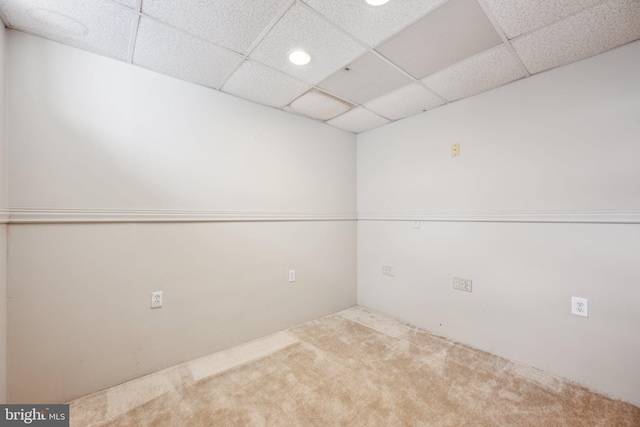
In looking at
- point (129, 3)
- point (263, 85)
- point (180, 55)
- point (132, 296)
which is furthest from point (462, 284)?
point (129, 3)

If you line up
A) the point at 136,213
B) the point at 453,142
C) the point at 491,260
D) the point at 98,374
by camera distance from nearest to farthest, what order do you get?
1. the point at 98,374
2. the point at 136,213
3. the point at 491,260
4. the point at 453,142

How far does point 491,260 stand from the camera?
2.29 m

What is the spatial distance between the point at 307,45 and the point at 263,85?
64 centimetres

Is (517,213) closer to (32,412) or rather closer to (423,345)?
(423,345)

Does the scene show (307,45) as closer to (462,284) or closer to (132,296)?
(132,296)

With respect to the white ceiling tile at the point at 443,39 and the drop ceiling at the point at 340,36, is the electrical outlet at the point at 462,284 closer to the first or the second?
the drop ceiling at the point at 340,36

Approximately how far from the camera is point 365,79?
2.12m

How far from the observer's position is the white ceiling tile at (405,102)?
91.2 inches

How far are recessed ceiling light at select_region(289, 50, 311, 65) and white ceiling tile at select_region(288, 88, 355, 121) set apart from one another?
43cm

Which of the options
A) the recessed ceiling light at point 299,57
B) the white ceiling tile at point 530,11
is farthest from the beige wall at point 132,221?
the white ceiling tile at point 530,11

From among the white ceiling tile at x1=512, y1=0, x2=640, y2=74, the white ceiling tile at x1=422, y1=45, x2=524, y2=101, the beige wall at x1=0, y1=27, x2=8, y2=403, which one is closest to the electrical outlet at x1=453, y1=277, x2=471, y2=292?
the white ceiling tile at x1=422, y1=45, x2=524, y2=101

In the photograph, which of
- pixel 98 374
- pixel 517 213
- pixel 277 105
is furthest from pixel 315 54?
pixel 98 374

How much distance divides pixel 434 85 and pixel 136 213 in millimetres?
2541

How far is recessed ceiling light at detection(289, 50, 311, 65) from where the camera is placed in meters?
1.77
